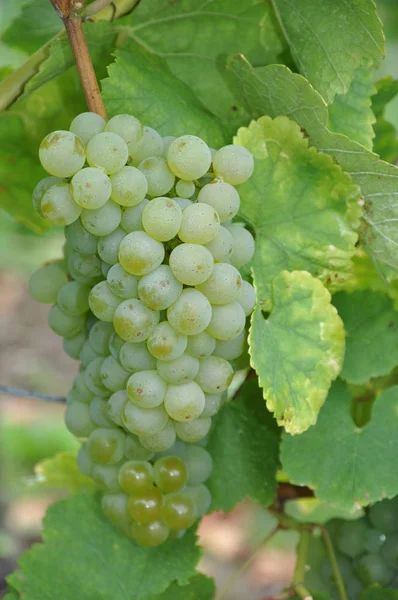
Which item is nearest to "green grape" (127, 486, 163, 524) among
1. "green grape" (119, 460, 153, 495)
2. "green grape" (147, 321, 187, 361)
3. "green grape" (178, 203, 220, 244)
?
"green grape" (119, 460, 153, 495)

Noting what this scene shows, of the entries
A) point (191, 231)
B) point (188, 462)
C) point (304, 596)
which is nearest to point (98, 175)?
point (191, 231)

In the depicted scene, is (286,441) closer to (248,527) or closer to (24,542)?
(24,542)

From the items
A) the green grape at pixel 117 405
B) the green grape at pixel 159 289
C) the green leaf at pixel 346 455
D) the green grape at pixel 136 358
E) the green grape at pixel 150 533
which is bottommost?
the green grape at pixel 150 533

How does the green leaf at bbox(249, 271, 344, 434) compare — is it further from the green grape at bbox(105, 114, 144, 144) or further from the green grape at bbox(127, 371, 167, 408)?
the green grape at bbox(105, 114, 144, 144)

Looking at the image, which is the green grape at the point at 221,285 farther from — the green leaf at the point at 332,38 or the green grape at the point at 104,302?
the green leaf at the point at 332,38

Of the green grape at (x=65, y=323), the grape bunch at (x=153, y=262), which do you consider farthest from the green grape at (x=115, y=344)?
the green grape at (x=65, y=323)

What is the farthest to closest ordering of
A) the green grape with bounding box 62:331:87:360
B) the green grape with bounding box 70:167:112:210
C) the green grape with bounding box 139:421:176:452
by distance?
the green grape with bounding box 62:331:87:360
the green grape with bounding box 139:421:176:452
the green grape with bounding box 70:167:112:210

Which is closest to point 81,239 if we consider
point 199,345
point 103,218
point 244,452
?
point 103,218
